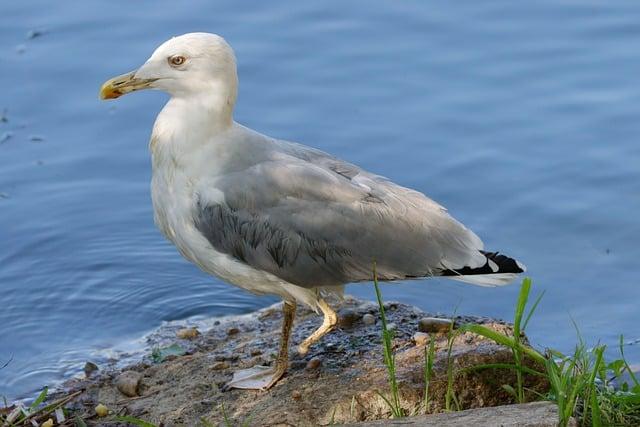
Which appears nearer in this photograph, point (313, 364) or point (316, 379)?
point (316, 379)

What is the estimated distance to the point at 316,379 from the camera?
19.9 feet

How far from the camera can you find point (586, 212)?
29.1ft

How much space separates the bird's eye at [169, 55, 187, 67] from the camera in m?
6.21

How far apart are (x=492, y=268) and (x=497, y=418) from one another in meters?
1.20

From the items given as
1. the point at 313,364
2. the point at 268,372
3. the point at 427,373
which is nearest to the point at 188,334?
the point at 268,372

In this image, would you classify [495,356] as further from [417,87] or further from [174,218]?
[417,87]

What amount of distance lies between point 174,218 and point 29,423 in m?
1.19

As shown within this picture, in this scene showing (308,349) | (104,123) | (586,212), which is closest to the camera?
(308,349)

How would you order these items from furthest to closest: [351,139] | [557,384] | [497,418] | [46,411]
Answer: [351,139] < [46,411] < [557,384] < [497,418]

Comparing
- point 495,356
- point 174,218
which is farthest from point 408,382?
point 174,218

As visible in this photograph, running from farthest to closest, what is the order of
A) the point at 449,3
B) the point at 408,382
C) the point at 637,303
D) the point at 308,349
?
the point at 449,3 → the point at 637,303 → the point at 308,349 → the point at 408,382

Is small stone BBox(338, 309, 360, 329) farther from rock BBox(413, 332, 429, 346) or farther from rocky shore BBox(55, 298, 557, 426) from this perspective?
rock BBox(413, 332, 429, 346)

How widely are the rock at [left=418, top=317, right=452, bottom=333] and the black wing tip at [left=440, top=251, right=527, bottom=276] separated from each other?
1.37 feet

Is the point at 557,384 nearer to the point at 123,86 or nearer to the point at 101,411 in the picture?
the point at 101,411
